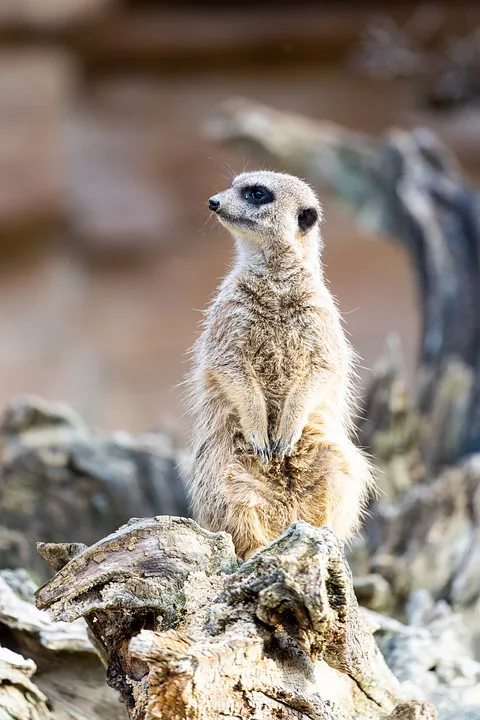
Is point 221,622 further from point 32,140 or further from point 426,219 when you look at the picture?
point 32,140

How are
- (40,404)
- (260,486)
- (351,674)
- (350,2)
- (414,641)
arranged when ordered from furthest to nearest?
1. (350,2)
2. (40,404)
3. (414,641)
4. (260,486)
5. (351,674)

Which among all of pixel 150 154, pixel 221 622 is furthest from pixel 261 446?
pixel 150 154

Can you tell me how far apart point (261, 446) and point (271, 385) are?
0.15m

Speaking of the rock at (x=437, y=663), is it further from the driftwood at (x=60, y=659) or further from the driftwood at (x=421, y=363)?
the driftwood at (x=60, y=659)

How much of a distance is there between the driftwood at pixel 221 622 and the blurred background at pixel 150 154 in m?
5.27

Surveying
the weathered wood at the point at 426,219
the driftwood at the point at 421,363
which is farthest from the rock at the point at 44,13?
the weathered wood at the point at 426,219

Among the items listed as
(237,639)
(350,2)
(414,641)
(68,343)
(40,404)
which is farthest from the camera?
(350,2)

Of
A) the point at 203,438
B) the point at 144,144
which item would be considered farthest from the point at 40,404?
the point at 144,144

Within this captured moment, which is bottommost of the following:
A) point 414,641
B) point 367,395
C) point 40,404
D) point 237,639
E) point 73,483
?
point 237,639

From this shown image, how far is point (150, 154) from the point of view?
950 cm

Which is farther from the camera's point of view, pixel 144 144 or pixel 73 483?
pixel 144 144

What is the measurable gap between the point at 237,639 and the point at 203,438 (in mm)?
678

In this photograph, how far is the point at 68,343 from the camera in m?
8.23

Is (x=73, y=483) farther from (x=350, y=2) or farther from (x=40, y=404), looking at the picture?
(x=350, y=2)
